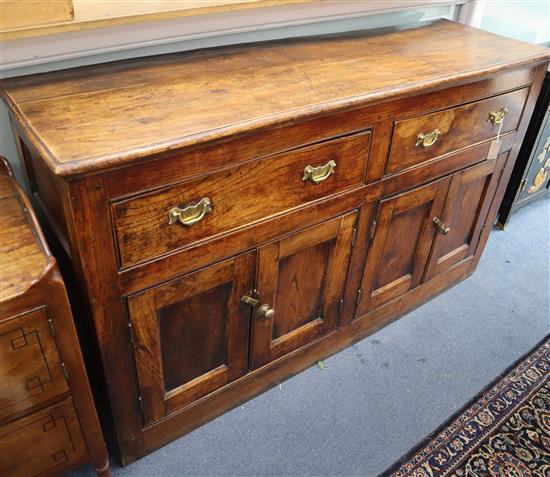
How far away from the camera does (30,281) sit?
0.83 m

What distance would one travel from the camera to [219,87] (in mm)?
1111

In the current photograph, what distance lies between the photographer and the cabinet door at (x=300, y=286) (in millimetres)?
1242

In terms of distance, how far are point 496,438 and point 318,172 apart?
89 centimetres

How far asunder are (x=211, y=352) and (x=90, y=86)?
0.66m

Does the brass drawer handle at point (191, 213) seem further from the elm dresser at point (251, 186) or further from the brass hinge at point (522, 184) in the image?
the brass hinge at point (522, 184)

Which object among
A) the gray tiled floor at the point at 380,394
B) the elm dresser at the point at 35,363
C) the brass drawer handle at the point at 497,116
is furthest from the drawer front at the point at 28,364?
the brass drawer handle at the point at 497,116

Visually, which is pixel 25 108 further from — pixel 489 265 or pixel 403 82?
pixel 489 265

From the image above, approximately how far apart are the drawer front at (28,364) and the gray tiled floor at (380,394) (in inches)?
16.7

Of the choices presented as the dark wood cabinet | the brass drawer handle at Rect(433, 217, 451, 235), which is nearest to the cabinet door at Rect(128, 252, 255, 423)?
the brass drawer handle at Rect(433, 217, 451, 235)

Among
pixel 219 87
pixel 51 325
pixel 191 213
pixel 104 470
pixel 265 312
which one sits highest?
pixel 219 87

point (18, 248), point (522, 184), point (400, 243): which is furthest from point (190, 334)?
point (522, 184)

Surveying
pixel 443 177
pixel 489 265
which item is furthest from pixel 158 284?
pixel 489 265

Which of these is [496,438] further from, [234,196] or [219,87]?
[219,87]

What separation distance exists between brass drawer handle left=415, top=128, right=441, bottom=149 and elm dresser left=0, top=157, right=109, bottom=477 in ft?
2.96
